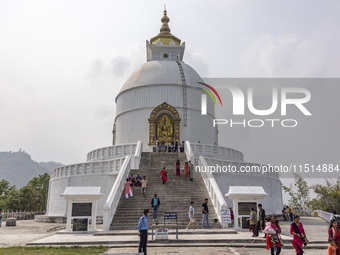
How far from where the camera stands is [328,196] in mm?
32375

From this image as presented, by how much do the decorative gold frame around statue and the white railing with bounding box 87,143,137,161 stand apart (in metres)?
4.91

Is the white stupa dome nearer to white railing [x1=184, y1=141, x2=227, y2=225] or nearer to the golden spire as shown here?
the golden spire

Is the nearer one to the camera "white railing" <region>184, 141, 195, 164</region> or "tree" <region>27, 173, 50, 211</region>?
"white railing" <region>184, 141, 195, 164</region>

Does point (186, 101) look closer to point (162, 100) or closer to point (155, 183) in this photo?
point (162, 100)

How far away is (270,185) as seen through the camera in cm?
2220

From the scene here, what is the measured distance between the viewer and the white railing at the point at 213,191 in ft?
45.7

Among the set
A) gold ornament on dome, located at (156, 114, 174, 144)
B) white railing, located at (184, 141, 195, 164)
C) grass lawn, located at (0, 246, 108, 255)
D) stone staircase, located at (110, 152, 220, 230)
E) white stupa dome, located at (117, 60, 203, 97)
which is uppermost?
white stupa dome, located at (117, 60, 203, 97)

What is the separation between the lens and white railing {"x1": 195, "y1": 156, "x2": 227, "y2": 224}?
548 inches

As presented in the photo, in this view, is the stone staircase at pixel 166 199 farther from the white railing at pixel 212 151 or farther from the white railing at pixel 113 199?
the white railing at pixel 212 151

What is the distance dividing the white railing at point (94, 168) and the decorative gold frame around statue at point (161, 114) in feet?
26.6

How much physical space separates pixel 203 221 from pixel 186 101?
18183mm

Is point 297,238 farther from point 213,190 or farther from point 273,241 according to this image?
point 213,190

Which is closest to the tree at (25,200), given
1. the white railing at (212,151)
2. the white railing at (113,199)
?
the white railing at (212,151)

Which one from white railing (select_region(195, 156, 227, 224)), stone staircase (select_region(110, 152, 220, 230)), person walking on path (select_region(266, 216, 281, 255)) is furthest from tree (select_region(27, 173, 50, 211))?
person walking on path (select_region(266, 216, 281, 255))
